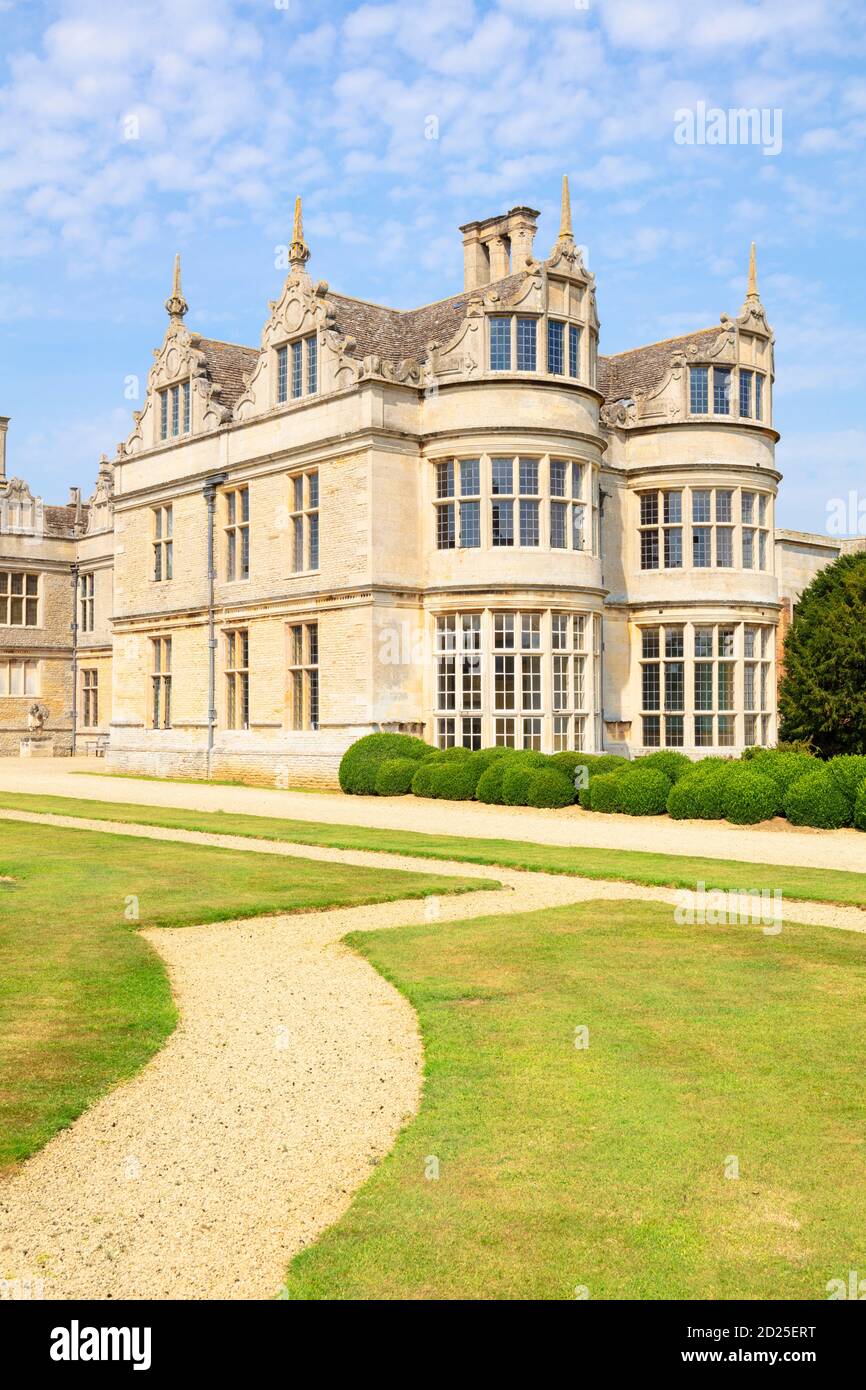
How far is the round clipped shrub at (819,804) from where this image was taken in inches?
809

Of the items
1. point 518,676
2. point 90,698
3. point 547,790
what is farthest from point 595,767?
point 90,698

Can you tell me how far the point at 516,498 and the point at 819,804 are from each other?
12.3 m

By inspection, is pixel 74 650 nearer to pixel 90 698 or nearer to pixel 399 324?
pixel 90 698

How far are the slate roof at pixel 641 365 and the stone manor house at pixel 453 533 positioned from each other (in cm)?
11

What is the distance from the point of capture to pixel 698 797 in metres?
22.2

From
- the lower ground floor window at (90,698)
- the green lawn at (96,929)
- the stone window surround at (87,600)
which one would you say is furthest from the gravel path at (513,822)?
the stone window surround at (87,600)

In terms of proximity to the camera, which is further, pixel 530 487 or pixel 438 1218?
pixel 530 487

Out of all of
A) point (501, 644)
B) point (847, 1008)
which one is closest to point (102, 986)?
point (847, 1008)

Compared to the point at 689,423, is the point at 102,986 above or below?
below

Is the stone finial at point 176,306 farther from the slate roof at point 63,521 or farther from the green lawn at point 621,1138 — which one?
the green lawn at point 621,1138

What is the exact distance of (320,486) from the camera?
103ft
